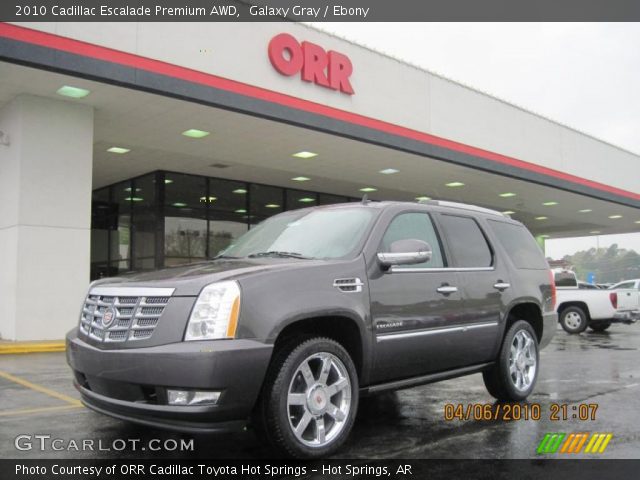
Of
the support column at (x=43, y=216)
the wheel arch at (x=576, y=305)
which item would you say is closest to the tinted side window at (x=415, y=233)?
the support column at (x=43, y=216)

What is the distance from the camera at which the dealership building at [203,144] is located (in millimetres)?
11297

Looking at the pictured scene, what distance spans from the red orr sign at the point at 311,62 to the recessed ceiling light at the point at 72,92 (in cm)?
382

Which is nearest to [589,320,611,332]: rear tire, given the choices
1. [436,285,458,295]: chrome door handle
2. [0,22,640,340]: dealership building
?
[0,22,640,340]: dealership building

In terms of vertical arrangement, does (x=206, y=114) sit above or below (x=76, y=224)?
above

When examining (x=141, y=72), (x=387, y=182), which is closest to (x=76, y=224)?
(x=141, y=72)

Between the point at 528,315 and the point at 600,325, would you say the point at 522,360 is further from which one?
the point at 600,325

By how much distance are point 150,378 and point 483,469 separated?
2233 millimetres

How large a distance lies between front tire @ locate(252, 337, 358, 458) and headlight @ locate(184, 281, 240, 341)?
18.4 inches

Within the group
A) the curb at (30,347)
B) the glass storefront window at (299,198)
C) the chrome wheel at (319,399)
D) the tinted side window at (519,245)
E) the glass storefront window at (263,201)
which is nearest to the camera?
the chrome wheel at (319,399)

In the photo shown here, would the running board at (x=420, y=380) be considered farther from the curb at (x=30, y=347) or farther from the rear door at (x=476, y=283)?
the curb at (x=30, y=347)

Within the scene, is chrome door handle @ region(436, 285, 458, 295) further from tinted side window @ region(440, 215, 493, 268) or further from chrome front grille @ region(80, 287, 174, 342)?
chrome front grille @ region(80, 287, 174, 342)

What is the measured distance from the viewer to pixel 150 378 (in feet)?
12.3

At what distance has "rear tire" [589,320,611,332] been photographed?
53.9 feet

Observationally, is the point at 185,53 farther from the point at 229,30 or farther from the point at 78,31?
the point at 78,31
